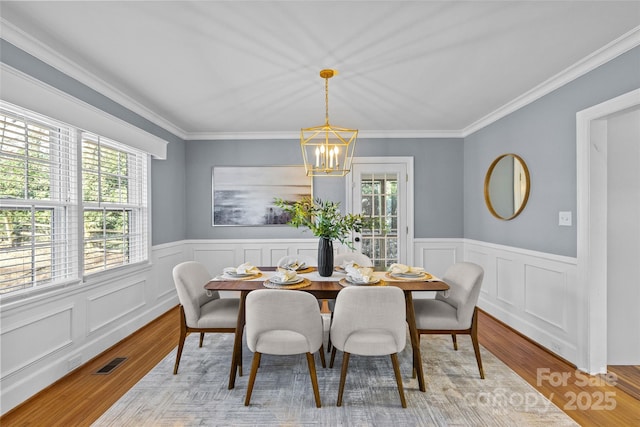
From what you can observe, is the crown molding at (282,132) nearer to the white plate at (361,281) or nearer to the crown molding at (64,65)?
the crown molding at (64,65)

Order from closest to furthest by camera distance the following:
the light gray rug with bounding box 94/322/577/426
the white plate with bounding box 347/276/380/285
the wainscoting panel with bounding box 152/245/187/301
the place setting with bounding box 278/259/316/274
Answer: the light gray rug with bounding box 94/322/577/426, the white plate with bounding box 347/276/380/285, the place setting with bounding box 278/259/316/274, the wainscoting panel with bounding box 152/245/187/301

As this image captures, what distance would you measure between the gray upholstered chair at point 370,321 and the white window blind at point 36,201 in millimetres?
2181

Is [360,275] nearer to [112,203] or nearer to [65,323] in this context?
[65,323]

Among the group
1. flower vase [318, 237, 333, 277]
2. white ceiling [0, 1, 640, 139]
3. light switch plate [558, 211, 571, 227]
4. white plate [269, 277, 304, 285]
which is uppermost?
white ceiling [0, 1, 640, 139]

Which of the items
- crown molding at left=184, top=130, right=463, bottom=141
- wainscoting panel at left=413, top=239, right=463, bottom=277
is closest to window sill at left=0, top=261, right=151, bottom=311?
crown molding at left=184, top=130, right=463, bottom=141

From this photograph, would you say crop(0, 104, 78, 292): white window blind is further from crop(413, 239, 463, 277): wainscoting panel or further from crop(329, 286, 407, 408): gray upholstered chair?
crop(413, 239, 463, 277): wainscoting panel

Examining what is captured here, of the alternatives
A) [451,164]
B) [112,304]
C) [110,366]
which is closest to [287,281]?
[110,366]

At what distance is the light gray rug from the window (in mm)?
1141

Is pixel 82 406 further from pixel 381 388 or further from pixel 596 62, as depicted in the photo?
pixel 596 62

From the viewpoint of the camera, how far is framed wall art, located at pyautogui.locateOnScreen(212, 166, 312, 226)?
15.7ft

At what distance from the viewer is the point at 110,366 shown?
2775mm

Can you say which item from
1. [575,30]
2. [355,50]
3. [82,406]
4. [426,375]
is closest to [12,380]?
[82,406]

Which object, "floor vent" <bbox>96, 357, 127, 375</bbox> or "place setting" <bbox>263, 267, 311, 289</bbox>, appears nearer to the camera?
"place setting" <bbox>263, 267, 311, 289</bbox>

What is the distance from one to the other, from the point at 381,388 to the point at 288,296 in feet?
3.42
